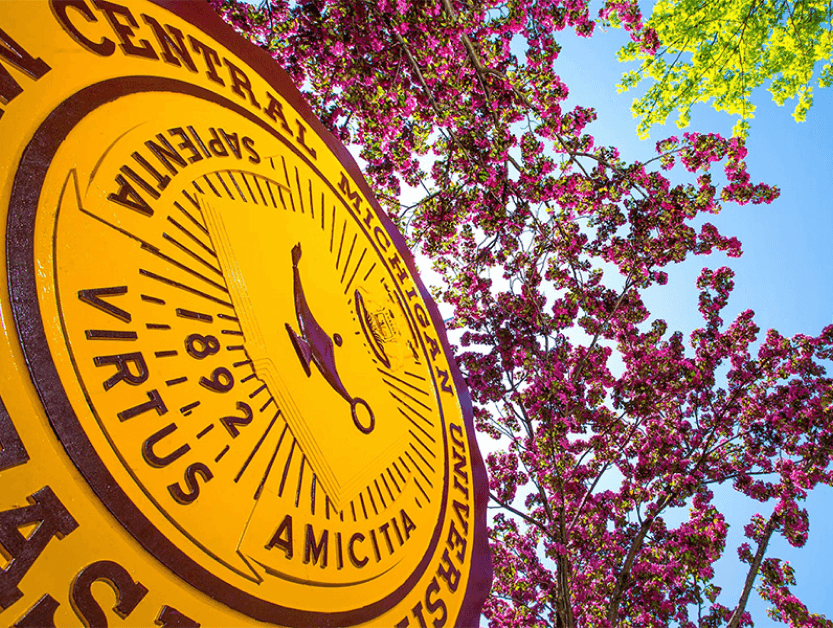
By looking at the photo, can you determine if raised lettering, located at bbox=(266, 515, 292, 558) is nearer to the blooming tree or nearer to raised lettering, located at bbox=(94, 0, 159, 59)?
raised lettering, located at bbox=(94, 0, 159, 59)

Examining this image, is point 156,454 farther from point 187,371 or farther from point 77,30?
point 77,30

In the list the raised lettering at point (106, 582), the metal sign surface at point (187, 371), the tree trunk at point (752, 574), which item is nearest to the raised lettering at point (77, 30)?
the metal sign surface at point (187, 371)

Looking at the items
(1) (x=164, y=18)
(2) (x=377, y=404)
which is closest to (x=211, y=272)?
(2) (x=377, y=404)

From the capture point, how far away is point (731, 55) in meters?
5.05

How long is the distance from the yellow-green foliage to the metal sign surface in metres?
5.11

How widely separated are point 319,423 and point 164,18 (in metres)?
1.37

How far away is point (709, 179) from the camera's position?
168 inches

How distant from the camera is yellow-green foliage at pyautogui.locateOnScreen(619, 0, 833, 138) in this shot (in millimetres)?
4758

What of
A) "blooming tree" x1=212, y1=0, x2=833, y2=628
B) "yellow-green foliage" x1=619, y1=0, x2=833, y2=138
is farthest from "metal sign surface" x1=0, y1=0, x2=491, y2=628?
"yellow-green foliage" x1=619, y1=0, x2=833, y2=138

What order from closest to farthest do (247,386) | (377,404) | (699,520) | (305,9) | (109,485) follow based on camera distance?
(109,485) < (247,386) < (377,404) < (305,9) < (699,520)

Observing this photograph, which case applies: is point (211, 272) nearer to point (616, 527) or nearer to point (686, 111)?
point (616, 527)

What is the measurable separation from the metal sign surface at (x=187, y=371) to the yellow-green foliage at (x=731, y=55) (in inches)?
201

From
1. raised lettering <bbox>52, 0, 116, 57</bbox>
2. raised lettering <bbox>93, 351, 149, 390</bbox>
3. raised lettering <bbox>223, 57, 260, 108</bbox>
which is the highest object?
raised lettering <bbox>223, 57, 260, 108</bbox>

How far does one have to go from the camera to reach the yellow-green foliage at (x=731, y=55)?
476cm
